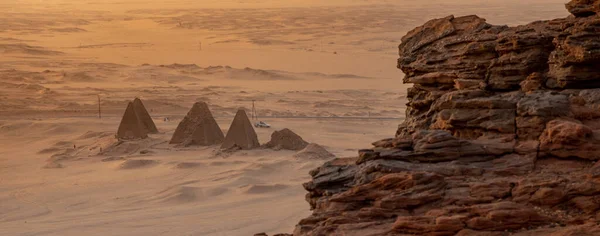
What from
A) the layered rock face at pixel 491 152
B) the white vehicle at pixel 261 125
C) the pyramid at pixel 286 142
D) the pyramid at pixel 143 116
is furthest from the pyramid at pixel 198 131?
the layered rock face at pixel 491 152

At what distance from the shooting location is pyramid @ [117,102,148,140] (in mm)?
43812

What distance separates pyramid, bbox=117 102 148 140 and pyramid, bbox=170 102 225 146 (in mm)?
1717

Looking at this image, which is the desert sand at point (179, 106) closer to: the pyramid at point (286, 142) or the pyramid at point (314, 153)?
the pyramid at point (314, 153)

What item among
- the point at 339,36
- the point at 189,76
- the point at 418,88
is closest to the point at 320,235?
the point at 418,88

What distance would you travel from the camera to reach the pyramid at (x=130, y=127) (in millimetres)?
43812

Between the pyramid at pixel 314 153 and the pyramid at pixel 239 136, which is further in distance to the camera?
the pyramid at pixel 239 136

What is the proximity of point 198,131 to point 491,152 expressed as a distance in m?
30.5

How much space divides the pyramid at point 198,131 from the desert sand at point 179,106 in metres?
0.59

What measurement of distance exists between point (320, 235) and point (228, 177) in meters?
25.0

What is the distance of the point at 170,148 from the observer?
42.7 m

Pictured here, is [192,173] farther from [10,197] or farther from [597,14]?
[597,14]

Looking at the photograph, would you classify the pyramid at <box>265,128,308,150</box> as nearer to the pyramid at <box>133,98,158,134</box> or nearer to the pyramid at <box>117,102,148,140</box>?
the pyramid at <box>117,102,148,140</box>

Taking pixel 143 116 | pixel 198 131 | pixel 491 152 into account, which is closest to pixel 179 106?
pixel 143 116

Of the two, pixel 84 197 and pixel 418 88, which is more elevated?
pixel 418 88
